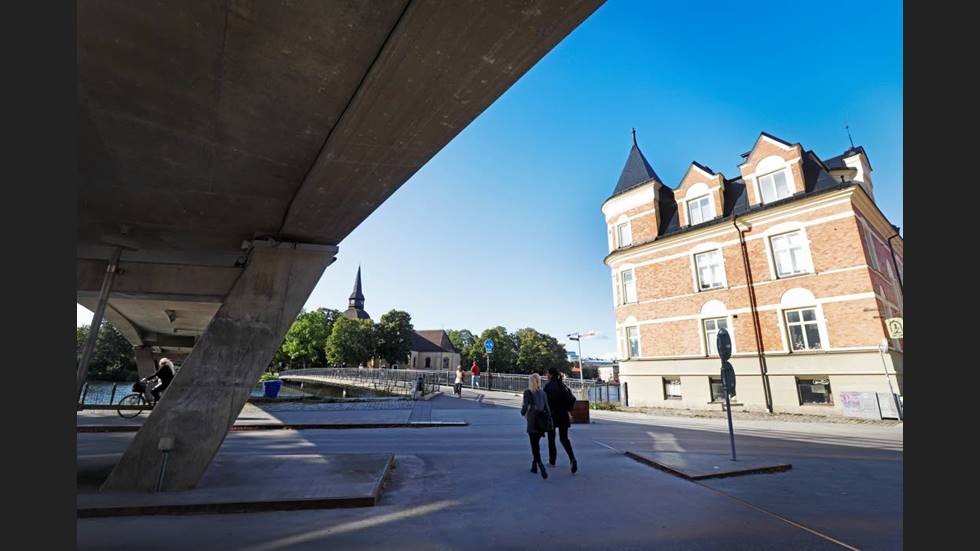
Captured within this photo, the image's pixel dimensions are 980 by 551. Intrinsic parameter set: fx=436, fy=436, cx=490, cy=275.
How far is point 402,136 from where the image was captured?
4859mm

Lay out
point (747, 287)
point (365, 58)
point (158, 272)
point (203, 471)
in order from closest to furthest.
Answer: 1. point (365, 58)
2. point (203, 471)
3. point (158, 272)
4. point (747, 287)

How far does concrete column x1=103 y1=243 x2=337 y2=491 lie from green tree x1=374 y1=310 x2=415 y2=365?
70.5 metres

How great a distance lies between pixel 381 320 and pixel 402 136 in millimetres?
75452

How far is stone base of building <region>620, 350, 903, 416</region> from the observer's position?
56.7ft

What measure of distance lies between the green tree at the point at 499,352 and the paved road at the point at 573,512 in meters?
75.8

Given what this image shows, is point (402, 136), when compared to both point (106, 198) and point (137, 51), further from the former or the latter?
point (106, 198)

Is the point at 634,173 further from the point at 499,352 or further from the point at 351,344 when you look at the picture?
the point at 499,352

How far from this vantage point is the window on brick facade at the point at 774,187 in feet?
69.4

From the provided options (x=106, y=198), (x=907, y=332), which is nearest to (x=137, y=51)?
(x=106, y=198)

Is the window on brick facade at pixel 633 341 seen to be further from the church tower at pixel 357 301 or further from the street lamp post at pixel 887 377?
the church tower at pixel 357 301

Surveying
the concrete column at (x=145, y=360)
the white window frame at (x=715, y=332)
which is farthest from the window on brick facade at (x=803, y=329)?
the concrete column at (x=145, y=360)

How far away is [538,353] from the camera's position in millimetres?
84000

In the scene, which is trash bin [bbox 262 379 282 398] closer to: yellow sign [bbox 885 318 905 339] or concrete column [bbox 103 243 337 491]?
concrete column [bbox 103 243 337 491]

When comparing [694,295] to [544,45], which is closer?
[544,45]
